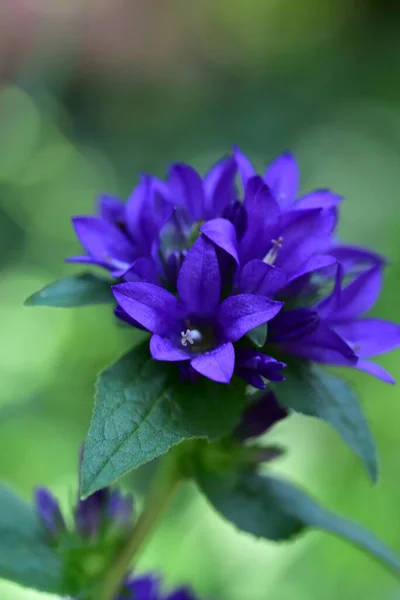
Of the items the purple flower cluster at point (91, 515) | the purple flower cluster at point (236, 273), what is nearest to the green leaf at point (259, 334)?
the purple flower cluster at point (236, 273)

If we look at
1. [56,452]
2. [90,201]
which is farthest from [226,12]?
[56,452]

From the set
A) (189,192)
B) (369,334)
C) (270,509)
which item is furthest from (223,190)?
(270,509)

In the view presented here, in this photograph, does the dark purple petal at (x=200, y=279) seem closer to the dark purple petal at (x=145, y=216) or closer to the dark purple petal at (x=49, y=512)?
the dark purple petal at (x=145, y=216)

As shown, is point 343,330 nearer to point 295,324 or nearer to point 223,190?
point 295,324

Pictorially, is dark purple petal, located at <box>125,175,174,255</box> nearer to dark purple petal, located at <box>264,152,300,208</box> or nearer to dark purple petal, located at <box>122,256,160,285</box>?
dark purple petal, located at <box>122,256,160,285</box>

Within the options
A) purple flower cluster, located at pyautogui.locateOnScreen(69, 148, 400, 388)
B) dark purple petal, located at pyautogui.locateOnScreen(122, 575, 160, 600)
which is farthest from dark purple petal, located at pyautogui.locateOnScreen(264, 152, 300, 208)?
dark purple petal, located at pyautogui.locateOnScreen(122, 575, 160, 600)

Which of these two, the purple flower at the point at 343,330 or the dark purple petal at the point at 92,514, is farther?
the dark purple petal at the point at 92,514

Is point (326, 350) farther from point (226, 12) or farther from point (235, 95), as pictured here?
point (226, 12)
